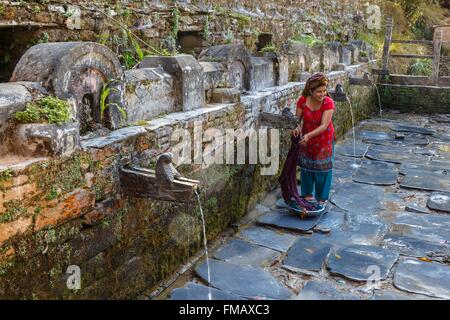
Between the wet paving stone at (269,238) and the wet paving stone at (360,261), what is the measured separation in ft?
1.45

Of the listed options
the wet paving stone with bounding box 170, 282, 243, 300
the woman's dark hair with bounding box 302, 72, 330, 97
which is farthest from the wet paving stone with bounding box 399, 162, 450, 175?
the wet paving stone with bounding box 170, 282, 243, 300

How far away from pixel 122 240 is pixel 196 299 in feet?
2.32

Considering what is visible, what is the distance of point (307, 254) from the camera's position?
13.9 ft

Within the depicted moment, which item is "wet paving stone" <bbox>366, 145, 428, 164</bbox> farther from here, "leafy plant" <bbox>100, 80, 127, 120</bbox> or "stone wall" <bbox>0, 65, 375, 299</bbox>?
"leafy plant" <bbox>100, 80, 127, 120</bbox>

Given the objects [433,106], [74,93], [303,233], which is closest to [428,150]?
[433,106]

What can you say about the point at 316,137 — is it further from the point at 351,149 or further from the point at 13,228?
the point at 13,228

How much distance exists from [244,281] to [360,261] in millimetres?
1071

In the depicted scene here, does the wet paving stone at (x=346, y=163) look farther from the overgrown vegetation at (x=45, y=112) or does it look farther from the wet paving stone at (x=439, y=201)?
the overgrown vegetation at (x=45, y=112)

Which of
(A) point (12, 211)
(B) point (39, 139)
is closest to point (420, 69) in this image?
(B) point (39, 139)

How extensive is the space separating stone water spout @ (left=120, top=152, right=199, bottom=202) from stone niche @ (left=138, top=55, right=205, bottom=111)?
0.98 meters

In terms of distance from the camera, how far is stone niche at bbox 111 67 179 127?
3.44 metres

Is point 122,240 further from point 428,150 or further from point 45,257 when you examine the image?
point 428,150

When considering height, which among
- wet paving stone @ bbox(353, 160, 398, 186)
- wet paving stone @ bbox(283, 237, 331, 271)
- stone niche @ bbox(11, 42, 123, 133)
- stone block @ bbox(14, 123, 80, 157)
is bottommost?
wet paving stone @ bbox(283, 237, 331, 271)

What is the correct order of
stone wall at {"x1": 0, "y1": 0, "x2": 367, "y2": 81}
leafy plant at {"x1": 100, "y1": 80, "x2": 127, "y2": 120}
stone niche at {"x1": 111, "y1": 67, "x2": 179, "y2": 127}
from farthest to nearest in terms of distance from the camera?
stone wall at {"x1": 0, "y1": 0, "x2": 367, "y2": 81}, stone niche at {"x1": 111, "y1": 67, "x2": 179, "y2": 127}, leafy plant at {"x1": 100, "y1": 80, "x2": 127, "y2": 120}
